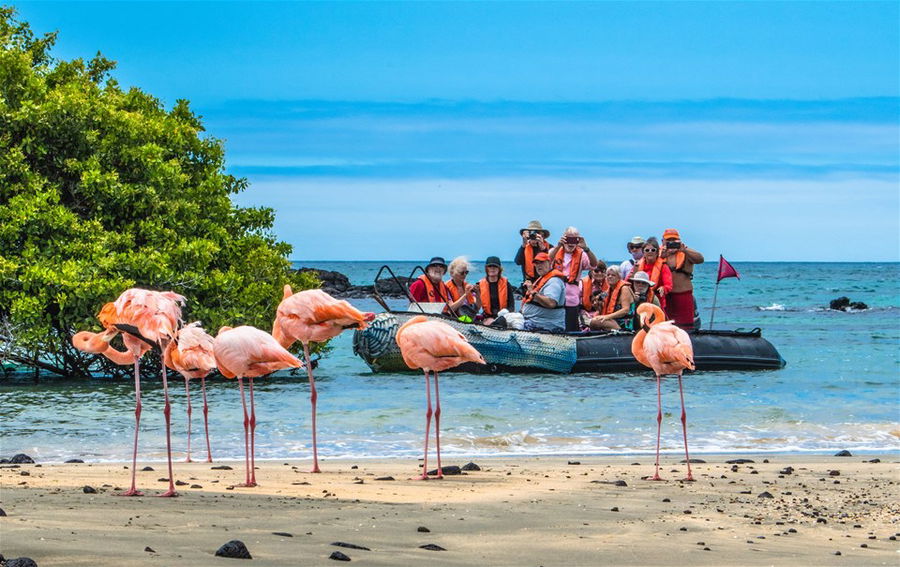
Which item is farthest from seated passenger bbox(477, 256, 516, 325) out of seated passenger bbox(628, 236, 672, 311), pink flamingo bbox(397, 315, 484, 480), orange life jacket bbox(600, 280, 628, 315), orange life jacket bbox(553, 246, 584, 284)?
pink flamingo bbox(397, 315, 484, 480)

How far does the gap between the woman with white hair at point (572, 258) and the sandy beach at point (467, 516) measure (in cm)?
928

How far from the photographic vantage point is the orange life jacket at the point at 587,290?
21300 mm

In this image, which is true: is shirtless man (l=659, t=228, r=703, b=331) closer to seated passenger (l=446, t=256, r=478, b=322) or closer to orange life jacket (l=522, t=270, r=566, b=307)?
orange life jacket (l=522, t=270, r=566, b=307)

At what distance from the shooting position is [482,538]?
22.2ft

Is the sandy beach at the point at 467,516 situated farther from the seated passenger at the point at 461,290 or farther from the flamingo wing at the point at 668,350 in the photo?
the seated passenger at the point at 461,290

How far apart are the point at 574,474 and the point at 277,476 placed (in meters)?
2.50

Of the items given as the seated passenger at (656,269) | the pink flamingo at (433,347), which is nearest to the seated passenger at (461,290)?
the seated passenger at (656,269)

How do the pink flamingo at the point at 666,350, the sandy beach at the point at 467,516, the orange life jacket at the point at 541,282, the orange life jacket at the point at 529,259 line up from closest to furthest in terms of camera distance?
the sandy beach at the point at 467,516 < the pink flamingo at the point at 666,350 < the orange life jacket at the point at 541,282 < the orange life jacket at the point at 529,259

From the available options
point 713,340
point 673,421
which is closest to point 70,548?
point 673,421

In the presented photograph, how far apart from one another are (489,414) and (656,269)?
5092 mm

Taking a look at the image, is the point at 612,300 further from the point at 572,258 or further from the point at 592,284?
the point at 572,258

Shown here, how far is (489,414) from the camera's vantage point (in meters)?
15.8

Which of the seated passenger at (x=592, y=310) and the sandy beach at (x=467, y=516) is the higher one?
the seated passenger at (x=592, y=310)

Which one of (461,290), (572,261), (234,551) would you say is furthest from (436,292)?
(234,551)
